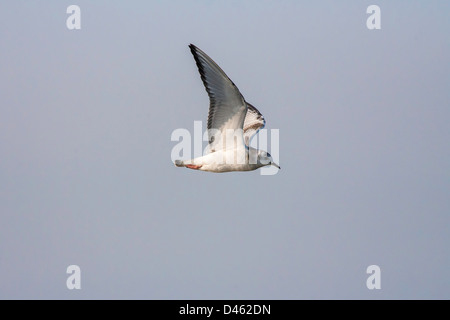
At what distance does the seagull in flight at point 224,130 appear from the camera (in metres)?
14.8

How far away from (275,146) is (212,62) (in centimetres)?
283

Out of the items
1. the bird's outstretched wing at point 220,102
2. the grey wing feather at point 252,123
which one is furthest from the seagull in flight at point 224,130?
the grey wing feather at point 252,123

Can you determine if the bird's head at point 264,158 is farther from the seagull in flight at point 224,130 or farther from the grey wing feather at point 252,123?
the grey wing feather at point 252,123

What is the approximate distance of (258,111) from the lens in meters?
17.3

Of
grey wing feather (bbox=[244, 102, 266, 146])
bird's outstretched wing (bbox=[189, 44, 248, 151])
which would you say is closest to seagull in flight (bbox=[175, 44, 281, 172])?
bird's outstretched wing (bbox=[189, 44, 248, 151])

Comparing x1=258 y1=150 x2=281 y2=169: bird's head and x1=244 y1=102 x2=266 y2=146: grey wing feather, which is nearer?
x1=258 y1=150 x2=281 y2=169: bird's head

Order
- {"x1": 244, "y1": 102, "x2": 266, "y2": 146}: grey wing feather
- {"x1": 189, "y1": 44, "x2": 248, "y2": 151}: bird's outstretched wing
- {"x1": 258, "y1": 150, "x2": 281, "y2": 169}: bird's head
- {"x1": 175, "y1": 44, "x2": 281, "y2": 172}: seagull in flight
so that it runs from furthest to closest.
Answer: {"x1": 244, "y1": 102, "x2": 266, "y2": 146}: grey wing feather
{"x1": 258, "y1": 150, "x2": 281, "y2": 169}: bird's head
{"x1": 175, "y1": 44, "x2": 281, "y2": 172}: seagull in flight
{"x1": 189, "y1": 44, "x2": 248, "y2": 151}: bird's outstretched wing

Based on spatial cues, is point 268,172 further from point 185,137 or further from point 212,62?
point 212,62

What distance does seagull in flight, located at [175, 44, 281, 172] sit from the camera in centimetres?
1479

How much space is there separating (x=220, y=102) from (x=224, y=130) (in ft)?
2.24

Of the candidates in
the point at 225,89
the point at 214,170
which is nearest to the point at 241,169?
the point at 214,170

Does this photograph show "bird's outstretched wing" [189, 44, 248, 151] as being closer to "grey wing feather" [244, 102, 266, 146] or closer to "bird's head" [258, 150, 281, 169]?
"bird's head" [258, 150, 281, 169]

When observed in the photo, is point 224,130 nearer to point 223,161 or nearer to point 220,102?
point 223,161

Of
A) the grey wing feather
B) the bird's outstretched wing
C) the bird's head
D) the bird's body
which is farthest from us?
the grey wing feather
